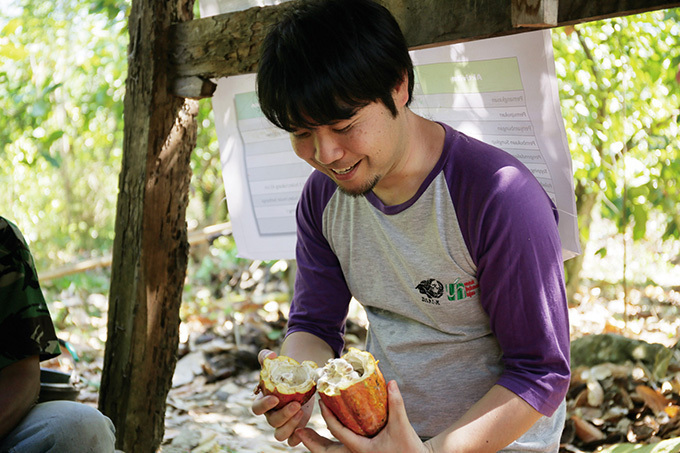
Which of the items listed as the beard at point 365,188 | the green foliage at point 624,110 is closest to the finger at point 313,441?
the beard at point 365,188

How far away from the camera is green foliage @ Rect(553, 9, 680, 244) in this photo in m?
3.34

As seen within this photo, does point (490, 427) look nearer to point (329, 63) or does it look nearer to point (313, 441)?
point (313, 441)

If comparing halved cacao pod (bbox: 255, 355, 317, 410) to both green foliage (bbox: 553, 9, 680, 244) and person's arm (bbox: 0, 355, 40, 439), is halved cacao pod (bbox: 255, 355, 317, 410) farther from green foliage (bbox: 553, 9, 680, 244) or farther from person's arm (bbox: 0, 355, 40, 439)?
green foliage (bbox: 553, 9, 680, 244)

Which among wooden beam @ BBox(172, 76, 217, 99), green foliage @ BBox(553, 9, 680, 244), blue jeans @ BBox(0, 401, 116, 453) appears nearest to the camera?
blue jeans @ BBox(0, 401, 116, 453)

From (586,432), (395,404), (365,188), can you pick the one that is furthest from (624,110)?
(395,404)

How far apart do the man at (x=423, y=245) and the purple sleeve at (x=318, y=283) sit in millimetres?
103

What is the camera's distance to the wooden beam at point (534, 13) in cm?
150

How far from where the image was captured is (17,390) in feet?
5.96

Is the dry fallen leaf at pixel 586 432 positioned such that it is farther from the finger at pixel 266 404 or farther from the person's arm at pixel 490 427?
the finger at pixel 266 404

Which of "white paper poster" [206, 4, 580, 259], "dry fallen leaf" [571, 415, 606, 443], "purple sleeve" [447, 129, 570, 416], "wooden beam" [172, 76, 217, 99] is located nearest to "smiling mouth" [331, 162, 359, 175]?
"purple sleeve" [447, 129, 570, 416]

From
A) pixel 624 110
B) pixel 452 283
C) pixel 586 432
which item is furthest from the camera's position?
pixel 624 110

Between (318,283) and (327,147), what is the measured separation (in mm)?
550

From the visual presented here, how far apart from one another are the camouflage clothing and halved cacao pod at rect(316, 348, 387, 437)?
922 millimetres

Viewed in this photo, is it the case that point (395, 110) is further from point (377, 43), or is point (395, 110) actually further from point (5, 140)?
point (5, 140)
